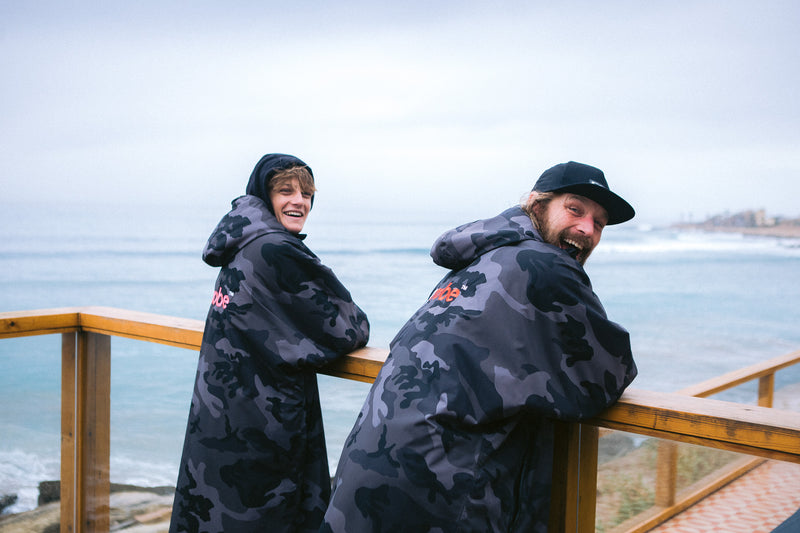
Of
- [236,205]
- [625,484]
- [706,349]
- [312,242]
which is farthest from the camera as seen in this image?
[312,242]

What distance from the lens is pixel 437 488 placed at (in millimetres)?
1376

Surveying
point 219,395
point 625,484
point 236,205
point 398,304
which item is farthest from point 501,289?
point 398,304

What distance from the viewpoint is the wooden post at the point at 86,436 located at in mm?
2574

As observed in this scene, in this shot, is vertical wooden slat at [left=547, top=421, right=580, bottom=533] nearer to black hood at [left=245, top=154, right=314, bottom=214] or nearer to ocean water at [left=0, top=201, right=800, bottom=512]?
black hood at [left=245, top=154, right=314, bottom=214]

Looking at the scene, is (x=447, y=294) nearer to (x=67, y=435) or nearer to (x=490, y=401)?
(x=490, y=401)

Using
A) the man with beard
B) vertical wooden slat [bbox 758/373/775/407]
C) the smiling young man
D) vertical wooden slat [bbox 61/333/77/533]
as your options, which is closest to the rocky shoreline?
vertical wooden slat [bbox 61/333/77/533]

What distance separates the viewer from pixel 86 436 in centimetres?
259

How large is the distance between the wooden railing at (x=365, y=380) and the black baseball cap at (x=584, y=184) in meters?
0.41

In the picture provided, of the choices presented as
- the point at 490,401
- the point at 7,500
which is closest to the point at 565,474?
the point at 490,401

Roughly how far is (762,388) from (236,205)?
5.46ft

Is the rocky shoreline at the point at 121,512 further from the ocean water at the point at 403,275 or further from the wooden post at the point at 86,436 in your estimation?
the ocean water at the point at 403,275

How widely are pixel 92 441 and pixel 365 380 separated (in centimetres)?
125

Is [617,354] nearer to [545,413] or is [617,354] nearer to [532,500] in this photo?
[545,413]

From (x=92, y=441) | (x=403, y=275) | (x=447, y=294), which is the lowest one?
(x=403, y=275)
